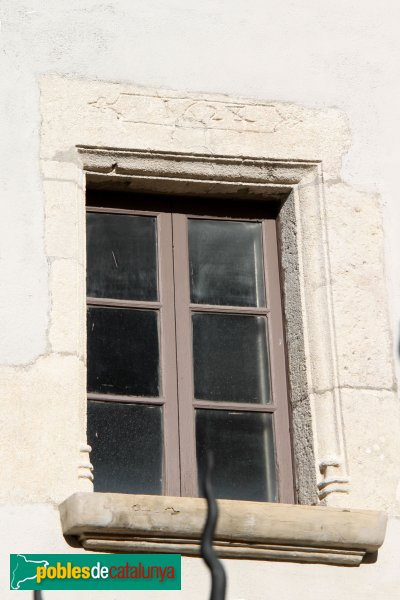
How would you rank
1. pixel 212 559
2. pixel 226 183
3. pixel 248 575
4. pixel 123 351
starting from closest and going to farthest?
pixel 212 559 → pixel 248 575 → pixel 123 351 → pixel 226 183

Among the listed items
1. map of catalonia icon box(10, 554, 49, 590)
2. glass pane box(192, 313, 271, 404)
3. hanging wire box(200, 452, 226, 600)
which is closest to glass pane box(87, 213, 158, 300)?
glass pane box(192, 313, 271, 404)

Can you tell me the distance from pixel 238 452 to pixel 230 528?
540 millimetres

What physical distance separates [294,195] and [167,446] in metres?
1.07

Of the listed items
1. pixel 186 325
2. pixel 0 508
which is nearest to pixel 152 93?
pixel 186 325

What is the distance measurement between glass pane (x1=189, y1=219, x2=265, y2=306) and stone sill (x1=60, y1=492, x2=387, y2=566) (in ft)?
3.15

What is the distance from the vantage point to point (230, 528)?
4.34 metres

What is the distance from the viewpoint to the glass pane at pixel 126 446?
470 centimetres

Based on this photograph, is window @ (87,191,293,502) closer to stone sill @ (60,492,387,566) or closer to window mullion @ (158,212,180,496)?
window mullion @ (158,212,180,496)

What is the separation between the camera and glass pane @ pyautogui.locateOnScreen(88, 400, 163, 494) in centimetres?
470

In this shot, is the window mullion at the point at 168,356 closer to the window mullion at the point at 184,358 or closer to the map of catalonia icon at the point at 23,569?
the window mullion at the point at 184,358

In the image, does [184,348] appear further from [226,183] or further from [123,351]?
[226,183]

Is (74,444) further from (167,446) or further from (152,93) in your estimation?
(152,93)

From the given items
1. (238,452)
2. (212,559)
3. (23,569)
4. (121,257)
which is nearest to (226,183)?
(121,257)

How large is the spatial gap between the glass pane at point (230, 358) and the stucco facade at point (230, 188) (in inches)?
4.9
